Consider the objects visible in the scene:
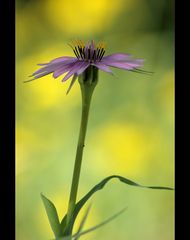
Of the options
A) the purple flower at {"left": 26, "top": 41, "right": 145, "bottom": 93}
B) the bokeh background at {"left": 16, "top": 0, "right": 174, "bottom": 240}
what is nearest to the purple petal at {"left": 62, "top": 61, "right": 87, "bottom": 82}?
the purple flower at {"left": 26, "top": 41, "right": 145, "bottom": 93}

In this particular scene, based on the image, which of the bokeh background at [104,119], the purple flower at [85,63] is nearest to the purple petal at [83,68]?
the purple flower at [85,63]

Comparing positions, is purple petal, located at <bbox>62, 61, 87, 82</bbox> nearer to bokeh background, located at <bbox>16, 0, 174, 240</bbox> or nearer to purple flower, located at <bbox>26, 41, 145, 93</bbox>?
purple flower, located at <bbox>26, 41, 145, 93</bbox>

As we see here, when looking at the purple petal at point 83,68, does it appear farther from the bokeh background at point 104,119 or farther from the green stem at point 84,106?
the bokeh background at point 104,119

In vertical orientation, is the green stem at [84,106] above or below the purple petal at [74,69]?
below

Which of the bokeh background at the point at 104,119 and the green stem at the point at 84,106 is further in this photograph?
the bokeh background at the point at 104,119

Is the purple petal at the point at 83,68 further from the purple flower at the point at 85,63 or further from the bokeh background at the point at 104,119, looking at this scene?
the bokeh background at the point at 104,119

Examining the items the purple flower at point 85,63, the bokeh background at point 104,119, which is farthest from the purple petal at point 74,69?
the bokeh background at point 104,119

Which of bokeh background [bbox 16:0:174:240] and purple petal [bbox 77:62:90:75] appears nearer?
purple petal [bbox 77:62:90:75]
